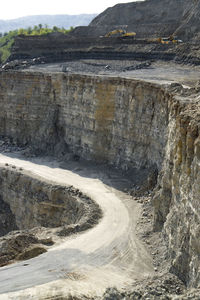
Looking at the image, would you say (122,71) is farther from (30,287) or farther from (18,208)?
(30,287)

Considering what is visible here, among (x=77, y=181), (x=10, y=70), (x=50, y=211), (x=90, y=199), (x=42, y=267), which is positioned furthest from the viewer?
(x=10, y=70)

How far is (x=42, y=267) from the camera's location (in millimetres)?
20234

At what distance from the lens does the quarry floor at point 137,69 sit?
35.3 meters

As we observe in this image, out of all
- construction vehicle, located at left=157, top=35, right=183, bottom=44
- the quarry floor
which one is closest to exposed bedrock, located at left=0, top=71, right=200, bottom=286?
the quarry floor

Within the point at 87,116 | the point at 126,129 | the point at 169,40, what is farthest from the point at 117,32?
the point at 126,129

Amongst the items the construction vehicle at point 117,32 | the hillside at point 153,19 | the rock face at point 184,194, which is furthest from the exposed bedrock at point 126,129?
the construction vehicle at point 117,32

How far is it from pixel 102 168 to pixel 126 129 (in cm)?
364

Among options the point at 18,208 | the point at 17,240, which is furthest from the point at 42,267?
the point at 18,208

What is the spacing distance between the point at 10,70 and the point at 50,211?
21.7m

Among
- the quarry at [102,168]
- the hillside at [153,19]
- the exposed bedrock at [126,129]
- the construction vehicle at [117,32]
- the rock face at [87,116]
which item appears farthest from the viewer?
the construction vehicle at [117,32]

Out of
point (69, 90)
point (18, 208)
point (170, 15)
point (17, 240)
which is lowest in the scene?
point (18, 208)

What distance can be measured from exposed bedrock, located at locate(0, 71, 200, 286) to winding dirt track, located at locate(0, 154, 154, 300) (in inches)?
72.7

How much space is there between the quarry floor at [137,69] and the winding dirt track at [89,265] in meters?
11.1

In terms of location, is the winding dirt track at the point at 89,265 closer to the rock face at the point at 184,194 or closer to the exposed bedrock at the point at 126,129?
the exposed bedrock at the point at 126,129
